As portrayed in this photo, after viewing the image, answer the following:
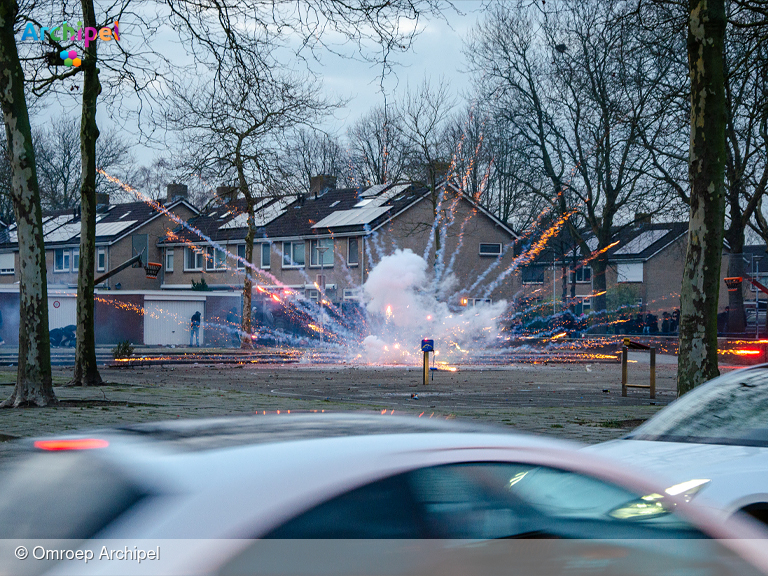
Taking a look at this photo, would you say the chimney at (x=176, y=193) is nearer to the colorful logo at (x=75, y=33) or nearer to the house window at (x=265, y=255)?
the house window at (x=265, y=255)

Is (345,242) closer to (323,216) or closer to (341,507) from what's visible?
(323,216)

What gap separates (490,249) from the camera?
55.4 meters

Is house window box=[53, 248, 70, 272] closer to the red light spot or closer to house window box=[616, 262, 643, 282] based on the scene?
house window box=[616, 262, 643, 282]

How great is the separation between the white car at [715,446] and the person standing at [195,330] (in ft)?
146

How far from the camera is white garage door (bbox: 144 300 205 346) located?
4891 centimetres

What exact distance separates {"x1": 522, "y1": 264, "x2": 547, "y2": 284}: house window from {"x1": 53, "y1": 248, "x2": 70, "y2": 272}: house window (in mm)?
34967

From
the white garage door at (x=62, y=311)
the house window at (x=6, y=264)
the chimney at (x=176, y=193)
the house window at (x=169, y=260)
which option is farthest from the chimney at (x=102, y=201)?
the white garage door at (x=62, y=311)

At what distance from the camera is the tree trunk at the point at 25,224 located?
A: 1341 centimetres

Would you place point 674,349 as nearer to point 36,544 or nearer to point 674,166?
point 674,166

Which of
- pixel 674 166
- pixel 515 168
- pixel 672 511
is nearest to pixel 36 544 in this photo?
pixel 672 511

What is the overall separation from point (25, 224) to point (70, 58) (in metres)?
4.79

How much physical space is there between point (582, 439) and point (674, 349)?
1175 inches

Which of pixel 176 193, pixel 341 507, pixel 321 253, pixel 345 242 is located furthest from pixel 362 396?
pixel 176 193

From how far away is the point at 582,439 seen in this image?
10797mm
